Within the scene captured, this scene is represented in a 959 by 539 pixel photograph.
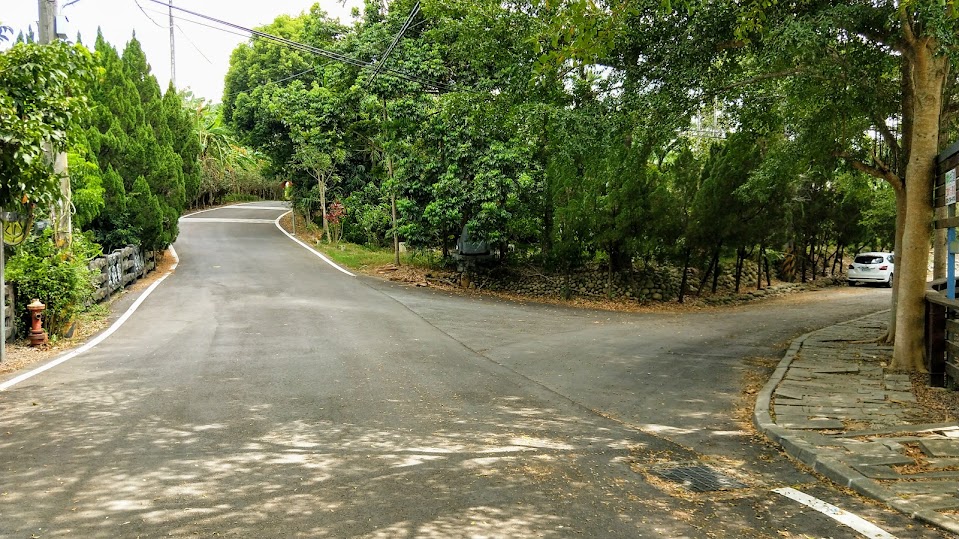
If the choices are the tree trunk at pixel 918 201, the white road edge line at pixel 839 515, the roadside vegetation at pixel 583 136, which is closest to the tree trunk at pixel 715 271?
the roadside vegetation at pixel 583 136

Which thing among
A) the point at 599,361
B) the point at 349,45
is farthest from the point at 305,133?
the point at 599,361

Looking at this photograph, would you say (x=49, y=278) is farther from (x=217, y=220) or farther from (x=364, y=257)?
(x=217, y=220)

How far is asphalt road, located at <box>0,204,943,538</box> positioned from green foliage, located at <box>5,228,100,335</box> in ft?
3.66

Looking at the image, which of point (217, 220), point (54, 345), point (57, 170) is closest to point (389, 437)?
point (54, 345)

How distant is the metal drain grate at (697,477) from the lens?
18.0 feet

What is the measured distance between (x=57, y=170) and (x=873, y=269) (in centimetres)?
2949

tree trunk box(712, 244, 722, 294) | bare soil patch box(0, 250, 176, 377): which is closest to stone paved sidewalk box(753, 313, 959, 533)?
bare soil patch box(0, 250, 176, 377)

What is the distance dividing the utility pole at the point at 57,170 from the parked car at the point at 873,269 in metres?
29.1

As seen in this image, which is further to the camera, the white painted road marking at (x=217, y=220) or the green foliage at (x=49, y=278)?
the white painted road marking at (x=217, y=220)

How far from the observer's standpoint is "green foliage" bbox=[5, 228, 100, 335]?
12.1m

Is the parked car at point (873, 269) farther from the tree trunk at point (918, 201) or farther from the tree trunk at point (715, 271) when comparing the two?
the tree trunk at point (918, 201)

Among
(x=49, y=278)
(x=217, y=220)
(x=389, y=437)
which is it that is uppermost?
(x=217, y=220)

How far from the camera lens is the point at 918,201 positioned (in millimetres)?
10039

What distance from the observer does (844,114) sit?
12.0 meters
